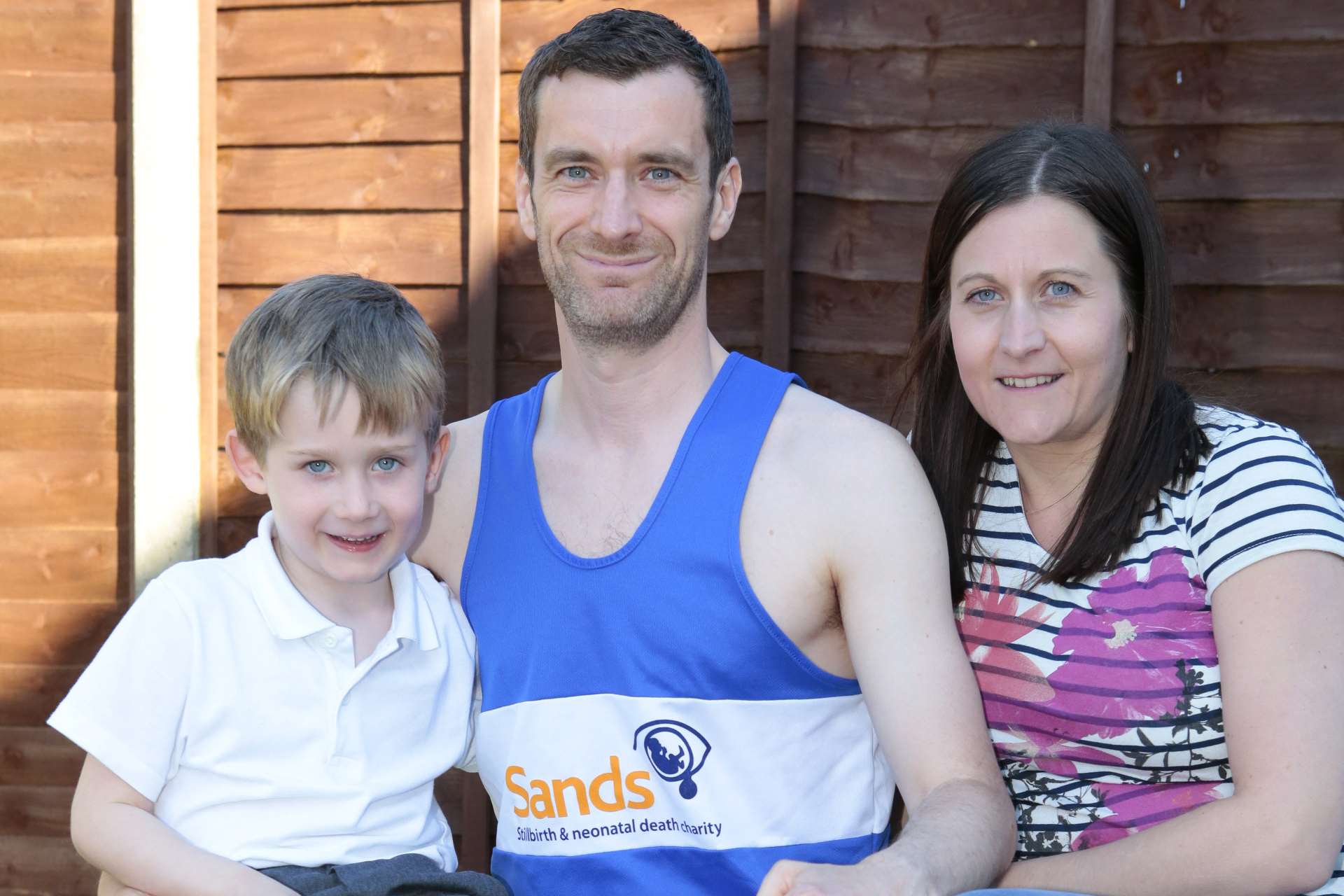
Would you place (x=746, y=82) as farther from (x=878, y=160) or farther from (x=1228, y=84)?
(x=1228, y=84)

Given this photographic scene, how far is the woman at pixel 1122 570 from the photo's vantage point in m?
1.70

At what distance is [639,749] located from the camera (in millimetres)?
1931

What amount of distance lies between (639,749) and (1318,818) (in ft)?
2.93

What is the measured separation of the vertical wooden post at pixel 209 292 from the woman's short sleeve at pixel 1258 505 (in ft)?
9.04

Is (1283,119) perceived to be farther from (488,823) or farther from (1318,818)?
(488,823)

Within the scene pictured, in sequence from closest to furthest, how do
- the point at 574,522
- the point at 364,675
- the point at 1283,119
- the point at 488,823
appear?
1. the point at 364,675
2. the point at 574,522
3. the point at 1283,119
4. the point at 488,823

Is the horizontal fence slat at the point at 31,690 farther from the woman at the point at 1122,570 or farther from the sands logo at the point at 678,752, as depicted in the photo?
Answer: the woman at the point at 1122,570

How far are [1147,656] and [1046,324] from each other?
48 cm

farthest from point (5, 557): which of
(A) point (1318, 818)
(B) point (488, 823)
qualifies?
(A) point (1318, 818)

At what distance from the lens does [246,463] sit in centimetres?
189

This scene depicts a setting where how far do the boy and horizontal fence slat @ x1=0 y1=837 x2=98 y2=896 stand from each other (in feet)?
7.97

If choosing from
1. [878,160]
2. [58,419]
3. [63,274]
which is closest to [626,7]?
[878,160]

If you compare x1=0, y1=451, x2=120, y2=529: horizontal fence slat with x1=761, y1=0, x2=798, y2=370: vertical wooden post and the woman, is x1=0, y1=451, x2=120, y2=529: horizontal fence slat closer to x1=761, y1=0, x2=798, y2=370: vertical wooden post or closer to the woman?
x1=761, y1=0, x2=798, y2=370: vertical wooden post

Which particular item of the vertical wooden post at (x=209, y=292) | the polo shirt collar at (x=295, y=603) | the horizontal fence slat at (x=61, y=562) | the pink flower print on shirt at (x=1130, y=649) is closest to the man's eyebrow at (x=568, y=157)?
the polo shirt collar at (x=295, y=603)
